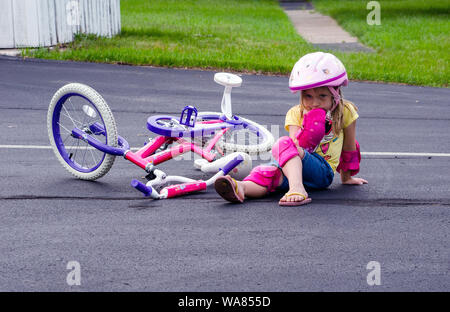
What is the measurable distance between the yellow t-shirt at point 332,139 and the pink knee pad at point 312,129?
131mm

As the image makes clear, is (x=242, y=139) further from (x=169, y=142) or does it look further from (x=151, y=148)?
(x=151, y=148)

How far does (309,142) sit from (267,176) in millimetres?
411

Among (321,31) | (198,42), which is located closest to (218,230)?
(198,42)

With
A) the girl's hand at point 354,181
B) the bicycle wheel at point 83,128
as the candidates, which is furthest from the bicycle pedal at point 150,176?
the girl's hand at point 354,181

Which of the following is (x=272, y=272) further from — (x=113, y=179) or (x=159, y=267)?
(x=113, y=179)

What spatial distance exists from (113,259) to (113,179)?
1760 mm

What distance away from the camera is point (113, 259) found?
380 cm

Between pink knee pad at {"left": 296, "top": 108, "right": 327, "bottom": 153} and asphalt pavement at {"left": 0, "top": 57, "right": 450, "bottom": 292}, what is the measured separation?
18.5 inches

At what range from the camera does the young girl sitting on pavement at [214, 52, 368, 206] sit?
4711 millimetres

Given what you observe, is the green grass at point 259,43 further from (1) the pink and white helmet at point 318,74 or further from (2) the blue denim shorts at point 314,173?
(1) the pink and white helmet at point 318,74

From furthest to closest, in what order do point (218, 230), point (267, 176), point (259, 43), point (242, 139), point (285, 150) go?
point (259, 43) < point (242, 139) < point (267, 176) < point (285, 150) < point (218, 230)

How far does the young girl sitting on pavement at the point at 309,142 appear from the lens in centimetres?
471

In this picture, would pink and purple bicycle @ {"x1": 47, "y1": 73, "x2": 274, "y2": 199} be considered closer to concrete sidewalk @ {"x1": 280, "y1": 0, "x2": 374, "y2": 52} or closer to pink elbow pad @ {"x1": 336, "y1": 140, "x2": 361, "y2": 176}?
pink elbow pad @ {"x1": 336, "y1": 140, "x2": 361, "y2": 176}

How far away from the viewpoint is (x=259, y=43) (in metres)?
15.8
